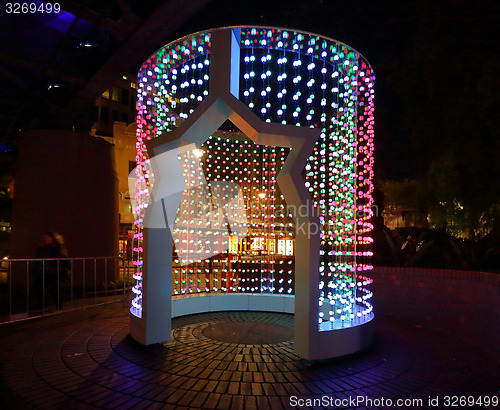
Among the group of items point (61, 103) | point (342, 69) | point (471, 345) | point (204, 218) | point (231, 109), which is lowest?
point (471, 345)

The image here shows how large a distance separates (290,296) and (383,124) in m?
3.45

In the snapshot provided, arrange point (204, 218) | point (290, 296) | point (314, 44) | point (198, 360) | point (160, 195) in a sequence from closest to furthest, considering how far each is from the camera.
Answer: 1. point (198, 360)
2. point (160, 195)
3. point (314, 44)
4. point (290, 296)
5. point (204, 218)

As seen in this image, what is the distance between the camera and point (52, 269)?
678 cm

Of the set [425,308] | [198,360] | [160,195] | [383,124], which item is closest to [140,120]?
[160,195]

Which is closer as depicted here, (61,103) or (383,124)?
(383,124)

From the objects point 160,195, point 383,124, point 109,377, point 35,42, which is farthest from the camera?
point 35,42

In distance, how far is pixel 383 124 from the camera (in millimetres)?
5785

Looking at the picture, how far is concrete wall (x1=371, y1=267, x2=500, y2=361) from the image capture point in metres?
4.83

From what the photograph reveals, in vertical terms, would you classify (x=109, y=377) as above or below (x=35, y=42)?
below

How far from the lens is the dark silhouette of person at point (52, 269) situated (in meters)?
6.72

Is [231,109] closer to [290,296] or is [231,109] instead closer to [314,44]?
[314,44]

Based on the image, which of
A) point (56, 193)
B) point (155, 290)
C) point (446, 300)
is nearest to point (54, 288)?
point (56, 193)

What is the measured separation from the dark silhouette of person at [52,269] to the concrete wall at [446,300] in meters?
5.86

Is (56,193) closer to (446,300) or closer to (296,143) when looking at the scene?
(296,143)
